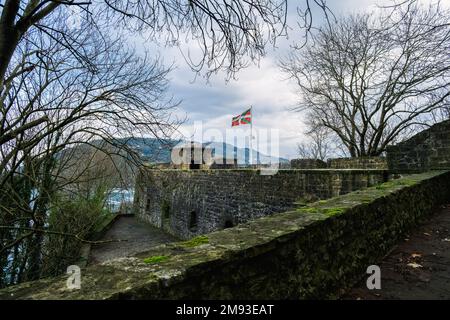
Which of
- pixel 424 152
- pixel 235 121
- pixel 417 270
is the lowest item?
pixel 417 270

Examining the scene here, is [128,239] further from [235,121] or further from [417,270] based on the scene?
[417,270]

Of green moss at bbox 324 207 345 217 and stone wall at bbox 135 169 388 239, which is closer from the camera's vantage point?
green moss at bbox 324 207 345 217

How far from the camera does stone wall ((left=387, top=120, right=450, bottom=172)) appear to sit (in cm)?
774

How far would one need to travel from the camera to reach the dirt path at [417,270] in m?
2.52

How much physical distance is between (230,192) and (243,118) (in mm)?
4320

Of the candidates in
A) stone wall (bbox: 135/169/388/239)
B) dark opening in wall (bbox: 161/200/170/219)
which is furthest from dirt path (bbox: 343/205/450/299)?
dark opening in wall (bbox: 161/200/170/219)

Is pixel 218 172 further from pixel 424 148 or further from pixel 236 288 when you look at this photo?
pixel 236 288

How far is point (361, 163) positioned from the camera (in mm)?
8984

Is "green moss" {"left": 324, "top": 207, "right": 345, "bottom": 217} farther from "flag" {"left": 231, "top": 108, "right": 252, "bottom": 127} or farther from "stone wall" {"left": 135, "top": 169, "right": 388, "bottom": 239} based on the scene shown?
"flag" {"left": 231, "top": 108, "right": 252, "bottom": 127}

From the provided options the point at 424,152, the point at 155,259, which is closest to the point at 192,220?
the point at 424,152

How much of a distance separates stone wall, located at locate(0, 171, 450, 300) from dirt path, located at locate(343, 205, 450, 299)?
0.51 ft

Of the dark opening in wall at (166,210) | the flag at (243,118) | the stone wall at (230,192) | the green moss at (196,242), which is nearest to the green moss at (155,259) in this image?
the green moss at (196,242)

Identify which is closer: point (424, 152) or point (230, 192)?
point (424, 152)

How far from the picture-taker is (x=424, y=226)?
4.69 metres
